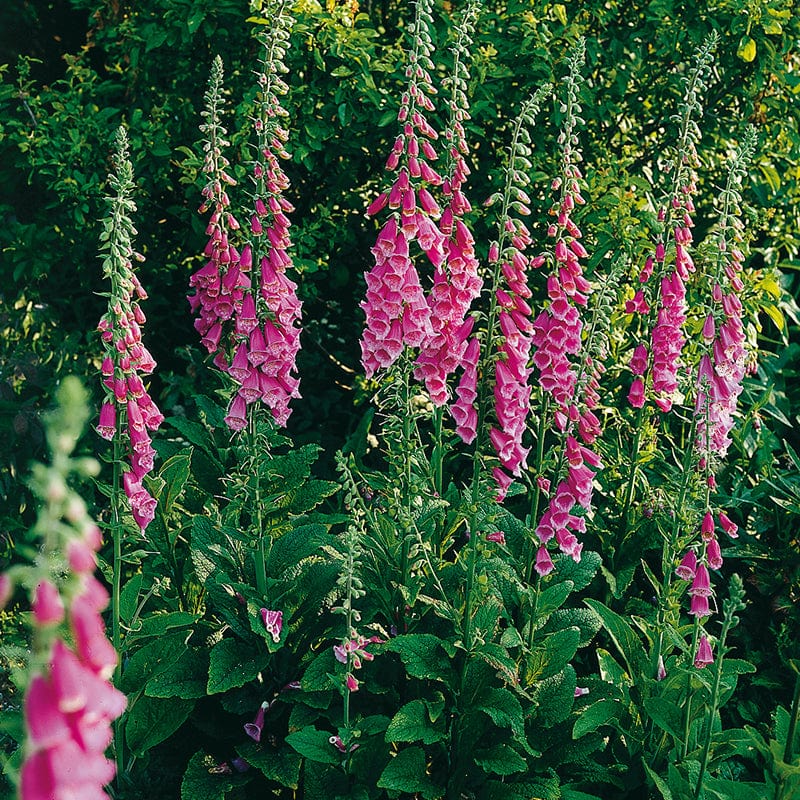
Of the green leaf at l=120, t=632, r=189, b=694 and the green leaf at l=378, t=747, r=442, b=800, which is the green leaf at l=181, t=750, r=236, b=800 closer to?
the green leaf at l=120, t=632, r=189, b=694

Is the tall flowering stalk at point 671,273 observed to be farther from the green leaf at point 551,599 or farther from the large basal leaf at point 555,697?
the large basal leaf at point 555,697

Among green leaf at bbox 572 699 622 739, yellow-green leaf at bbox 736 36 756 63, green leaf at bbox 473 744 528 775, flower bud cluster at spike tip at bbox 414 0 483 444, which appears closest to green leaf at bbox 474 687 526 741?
green leaf at bbox 473 744 528 775

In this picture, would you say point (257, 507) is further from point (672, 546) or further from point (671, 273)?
point (671, 273)

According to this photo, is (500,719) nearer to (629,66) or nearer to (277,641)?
(277,641)

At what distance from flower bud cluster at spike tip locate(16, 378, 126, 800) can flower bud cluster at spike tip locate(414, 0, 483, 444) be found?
182 cm

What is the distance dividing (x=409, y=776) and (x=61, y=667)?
1.93 m

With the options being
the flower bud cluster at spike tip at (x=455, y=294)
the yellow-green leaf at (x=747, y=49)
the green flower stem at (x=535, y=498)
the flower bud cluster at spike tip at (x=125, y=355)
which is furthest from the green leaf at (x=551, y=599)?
the yellow-green leaf at (x=747, y=49)

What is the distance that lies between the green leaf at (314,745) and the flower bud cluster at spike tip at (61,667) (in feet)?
5.52

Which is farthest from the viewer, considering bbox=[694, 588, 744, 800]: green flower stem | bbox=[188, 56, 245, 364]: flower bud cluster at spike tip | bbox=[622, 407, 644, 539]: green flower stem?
bbox=[622, 407, 644, 539]: green flower stem

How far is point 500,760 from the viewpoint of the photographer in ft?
10.1

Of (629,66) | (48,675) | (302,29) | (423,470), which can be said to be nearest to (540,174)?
(629,66)

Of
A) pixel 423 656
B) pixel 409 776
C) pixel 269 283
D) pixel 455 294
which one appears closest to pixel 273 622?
pixel 423 656

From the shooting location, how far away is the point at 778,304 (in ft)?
17.6

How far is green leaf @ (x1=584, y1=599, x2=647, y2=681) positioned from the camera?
341 centimetres
